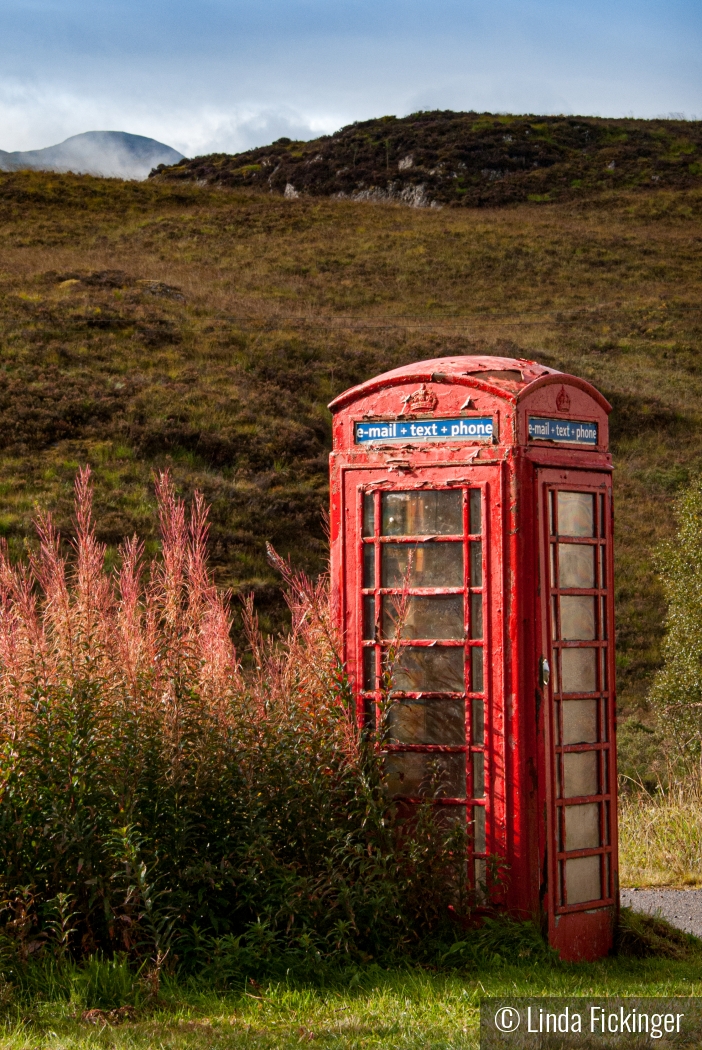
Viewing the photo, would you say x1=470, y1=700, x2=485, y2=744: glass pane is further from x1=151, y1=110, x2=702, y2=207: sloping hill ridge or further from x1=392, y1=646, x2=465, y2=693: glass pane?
x1=151, y1=110, x2=702, y2=207: sloping hill ridge

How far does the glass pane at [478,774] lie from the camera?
17.1 feet

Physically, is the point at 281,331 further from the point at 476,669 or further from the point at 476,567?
the point at 476,669

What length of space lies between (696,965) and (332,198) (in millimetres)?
51860

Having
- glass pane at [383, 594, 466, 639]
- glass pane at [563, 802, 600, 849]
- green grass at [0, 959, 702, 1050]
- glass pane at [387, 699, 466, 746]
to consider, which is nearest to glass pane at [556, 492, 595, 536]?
glass pane at [383, 594, 466, 639]

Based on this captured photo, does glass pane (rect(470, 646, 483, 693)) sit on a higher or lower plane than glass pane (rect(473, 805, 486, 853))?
higher

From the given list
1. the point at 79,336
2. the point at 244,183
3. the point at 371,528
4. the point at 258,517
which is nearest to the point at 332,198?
the point at 244,183

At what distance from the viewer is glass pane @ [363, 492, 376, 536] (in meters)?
5.62

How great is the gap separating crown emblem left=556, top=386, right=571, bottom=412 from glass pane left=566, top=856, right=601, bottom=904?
236 centimetres

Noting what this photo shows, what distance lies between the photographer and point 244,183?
2261 inches

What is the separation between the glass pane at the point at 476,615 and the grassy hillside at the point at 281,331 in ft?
42.1

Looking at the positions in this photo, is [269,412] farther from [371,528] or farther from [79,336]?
[371,528]

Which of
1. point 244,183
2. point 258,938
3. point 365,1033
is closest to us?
point 365,1033

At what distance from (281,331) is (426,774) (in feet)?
82.4

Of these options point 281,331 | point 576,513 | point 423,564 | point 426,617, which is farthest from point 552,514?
point 281,331
